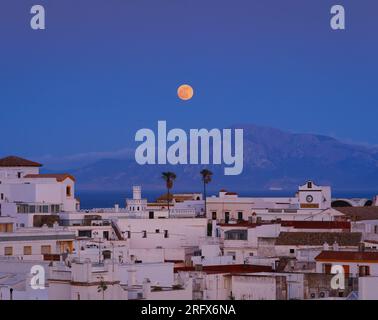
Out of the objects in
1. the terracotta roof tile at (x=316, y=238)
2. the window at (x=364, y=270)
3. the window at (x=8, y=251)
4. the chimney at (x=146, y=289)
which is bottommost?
the chimney at (x=146, y=289)

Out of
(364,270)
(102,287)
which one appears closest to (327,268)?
(364,270)

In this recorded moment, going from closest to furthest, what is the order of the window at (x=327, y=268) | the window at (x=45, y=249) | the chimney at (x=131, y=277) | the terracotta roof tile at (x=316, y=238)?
the chimney at (x=131, y=277) → the window at (x=327, y=268) → the terracotta roof tile at (x=316, y=238) → the window at (x=45, y=249)

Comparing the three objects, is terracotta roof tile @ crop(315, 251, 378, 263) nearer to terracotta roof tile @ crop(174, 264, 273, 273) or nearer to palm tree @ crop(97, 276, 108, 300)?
terracotta roof tile @ crop(174, 264, 273, 273)

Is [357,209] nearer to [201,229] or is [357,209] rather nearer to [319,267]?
[201,229]

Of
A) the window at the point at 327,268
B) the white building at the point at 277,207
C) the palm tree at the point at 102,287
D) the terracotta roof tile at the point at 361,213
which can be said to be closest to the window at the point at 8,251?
the window at the point at 327,268

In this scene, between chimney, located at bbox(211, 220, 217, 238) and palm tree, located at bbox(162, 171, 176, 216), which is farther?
palm tree, located at bbox(162, 171, 176, 216)

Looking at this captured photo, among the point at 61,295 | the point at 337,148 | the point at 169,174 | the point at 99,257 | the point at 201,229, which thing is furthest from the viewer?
the point at 337,148

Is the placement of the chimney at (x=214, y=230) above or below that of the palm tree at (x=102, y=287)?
above

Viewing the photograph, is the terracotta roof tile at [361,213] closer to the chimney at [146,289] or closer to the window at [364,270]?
the window at [364,270]

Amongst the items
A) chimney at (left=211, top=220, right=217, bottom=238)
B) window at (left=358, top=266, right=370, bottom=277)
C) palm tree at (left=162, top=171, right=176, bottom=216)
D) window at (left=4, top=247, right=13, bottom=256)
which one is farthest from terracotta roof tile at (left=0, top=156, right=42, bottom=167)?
window at (left=358, top=266, right=370, bottom=277)

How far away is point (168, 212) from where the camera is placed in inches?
1560

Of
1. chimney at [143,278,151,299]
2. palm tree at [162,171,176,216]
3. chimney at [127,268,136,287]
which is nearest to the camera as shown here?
chimney at [143,278,151,299]

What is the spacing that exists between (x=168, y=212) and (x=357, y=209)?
5047 mm
